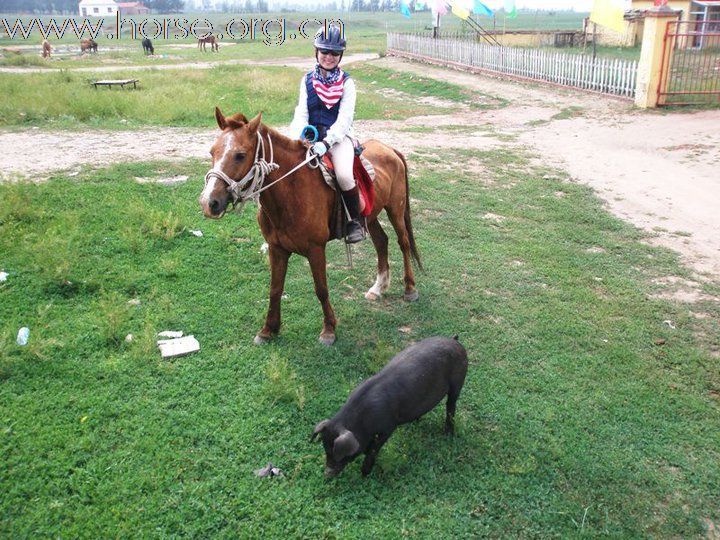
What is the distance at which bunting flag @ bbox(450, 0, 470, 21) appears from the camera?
27281 millimetres

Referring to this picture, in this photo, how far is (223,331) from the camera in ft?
16.7

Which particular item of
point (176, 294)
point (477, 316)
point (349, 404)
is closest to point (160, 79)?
point (176, 294)

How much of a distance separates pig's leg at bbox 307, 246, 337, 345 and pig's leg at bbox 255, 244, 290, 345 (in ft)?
0.85

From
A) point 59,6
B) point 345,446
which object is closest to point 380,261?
point 345,446

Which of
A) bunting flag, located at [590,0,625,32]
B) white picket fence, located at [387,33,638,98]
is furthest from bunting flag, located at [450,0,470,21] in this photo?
bunting flag, located at [590,0,625,32]

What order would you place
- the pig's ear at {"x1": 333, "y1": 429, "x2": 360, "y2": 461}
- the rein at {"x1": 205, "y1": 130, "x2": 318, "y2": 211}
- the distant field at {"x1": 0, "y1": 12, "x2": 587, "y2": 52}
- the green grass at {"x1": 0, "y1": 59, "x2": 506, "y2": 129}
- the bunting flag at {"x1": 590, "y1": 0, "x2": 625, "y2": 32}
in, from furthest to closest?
the distant field at {"x1": 0, "y1": 12, "x2": 587, "y2": 52} < the bunting flag at {"x1": 590, "y1": 0, "x2": 625, "y2": 32} < the green grass at {"x1": 0, "y1": 59, "x2": 506, "y2": 129} < the rein at {"x1": 205, "y1": 130, "x2": 318, "y2": 211} < the pig's ear at {"x1": 333, "y1": 429, "x2": 360, "y2": 461}

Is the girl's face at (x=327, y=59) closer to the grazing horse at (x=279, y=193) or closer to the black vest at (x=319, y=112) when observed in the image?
the black vest at (x=319, y=112)

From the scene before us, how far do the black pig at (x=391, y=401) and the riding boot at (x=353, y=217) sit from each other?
1.45m

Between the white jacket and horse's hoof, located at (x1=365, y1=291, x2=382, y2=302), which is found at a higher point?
the white jacket

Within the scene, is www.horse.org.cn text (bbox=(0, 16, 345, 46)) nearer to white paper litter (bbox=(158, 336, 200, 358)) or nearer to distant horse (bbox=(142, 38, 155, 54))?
distant horse (bbox=(142, 38, 155, 54))

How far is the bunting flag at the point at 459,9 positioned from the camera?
27281 mm

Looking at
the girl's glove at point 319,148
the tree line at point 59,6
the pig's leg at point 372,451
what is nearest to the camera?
the pig's leg at point 372,451

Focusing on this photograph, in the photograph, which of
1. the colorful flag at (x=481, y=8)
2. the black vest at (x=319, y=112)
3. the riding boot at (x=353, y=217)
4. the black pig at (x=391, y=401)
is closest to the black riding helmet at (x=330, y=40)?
the black vest at (x=319, y=112)

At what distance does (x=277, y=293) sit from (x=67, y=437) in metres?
1.88
